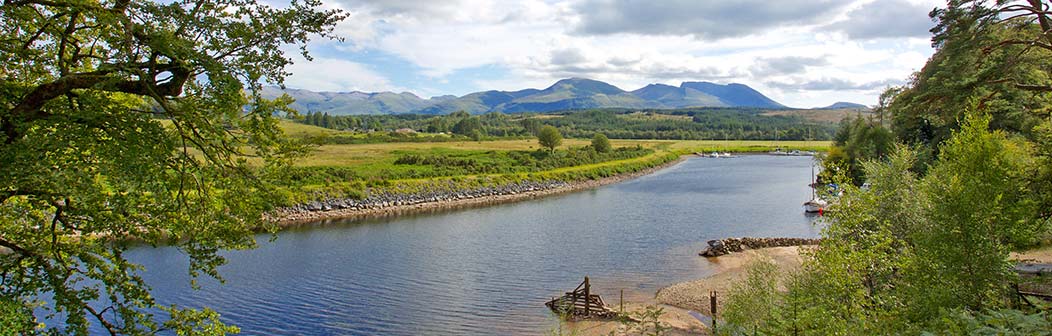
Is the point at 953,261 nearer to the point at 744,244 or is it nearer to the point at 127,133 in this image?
the point at 127,133

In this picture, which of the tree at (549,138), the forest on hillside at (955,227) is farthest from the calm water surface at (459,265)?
the tree at (549,138)

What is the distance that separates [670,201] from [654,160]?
2013 inches

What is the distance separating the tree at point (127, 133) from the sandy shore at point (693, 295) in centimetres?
1150

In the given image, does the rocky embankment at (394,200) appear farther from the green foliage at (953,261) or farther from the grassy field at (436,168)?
the green foliage at (953,261)

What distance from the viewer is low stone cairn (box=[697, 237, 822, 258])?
37.2m

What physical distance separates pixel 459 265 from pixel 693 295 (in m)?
13.2

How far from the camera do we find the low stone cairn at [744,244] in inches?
1465

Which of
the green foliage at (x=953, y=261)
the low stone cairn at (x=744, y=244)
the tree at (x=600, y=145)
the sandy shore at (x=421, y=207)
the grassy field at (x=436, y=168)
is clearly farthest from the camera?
the tree at (x=600, y=145)

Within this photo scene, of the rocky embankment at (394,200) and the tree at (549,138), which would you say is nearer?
the rocky embankment at (394,200)

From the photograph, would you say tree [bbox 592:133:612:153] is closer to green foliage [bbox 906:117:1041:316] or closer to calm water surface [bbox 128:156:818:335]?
calm water surface [bbox 128:156:818:335]

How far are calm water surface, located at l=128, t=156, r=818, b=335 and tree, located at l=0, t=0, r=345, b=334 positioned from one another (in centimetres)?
1536

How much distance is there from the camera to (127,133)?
7.76 m

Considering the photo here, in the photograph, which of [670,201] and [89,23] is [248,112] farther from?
[670,201]

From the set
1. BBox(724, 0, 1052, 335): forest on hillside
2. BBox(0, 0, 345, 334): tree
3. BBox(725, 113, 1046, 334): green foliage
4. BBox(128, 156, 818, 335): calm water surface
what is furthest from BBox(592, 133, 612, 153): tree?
BBox(0, 0, 345, 334): tree
